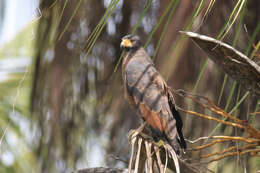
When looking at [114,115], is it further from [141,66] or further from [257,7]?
[257,7]

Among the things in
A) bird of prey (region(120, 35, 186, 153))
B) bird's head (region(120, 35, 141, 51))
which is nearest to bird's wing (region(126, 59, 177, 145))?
bird of prey (region(120, 35, 186, 153))

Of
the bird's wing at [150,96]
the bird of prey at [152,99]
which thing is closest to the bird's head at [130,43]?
the bird of prey at [152,99]

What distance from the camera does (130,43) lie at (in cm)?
255

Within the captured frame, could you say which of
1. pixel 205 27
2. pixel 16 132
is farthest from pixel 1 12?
pixel 16 132

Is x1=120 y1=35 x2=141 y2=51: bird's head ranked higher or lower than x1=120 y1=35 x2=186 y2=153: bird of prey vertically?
higher

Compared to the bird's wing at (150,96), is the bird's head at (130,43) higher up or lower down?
higher up

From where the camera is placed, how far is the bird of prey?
6.33 feet

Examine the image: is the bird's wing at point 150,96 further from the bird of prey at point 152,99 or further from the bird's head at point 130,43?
the bird's head at point 130,43

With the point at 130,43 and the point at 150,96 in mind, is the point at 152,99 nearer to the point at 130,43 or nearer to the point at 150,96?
the point at 150,96

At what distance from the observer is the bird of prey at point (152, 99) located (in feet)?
6.33

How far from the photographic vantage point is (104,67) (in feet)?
11.3

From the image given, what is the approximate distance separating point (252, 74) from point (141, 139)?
383 millimetres

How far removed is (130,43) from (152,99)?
1.71 ft

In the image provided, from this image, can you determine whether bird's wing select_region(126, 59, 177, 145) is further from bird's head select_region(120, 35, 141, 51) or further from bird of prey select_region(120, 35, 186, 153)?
bird's head select_region(120, 35, 141, 51)
